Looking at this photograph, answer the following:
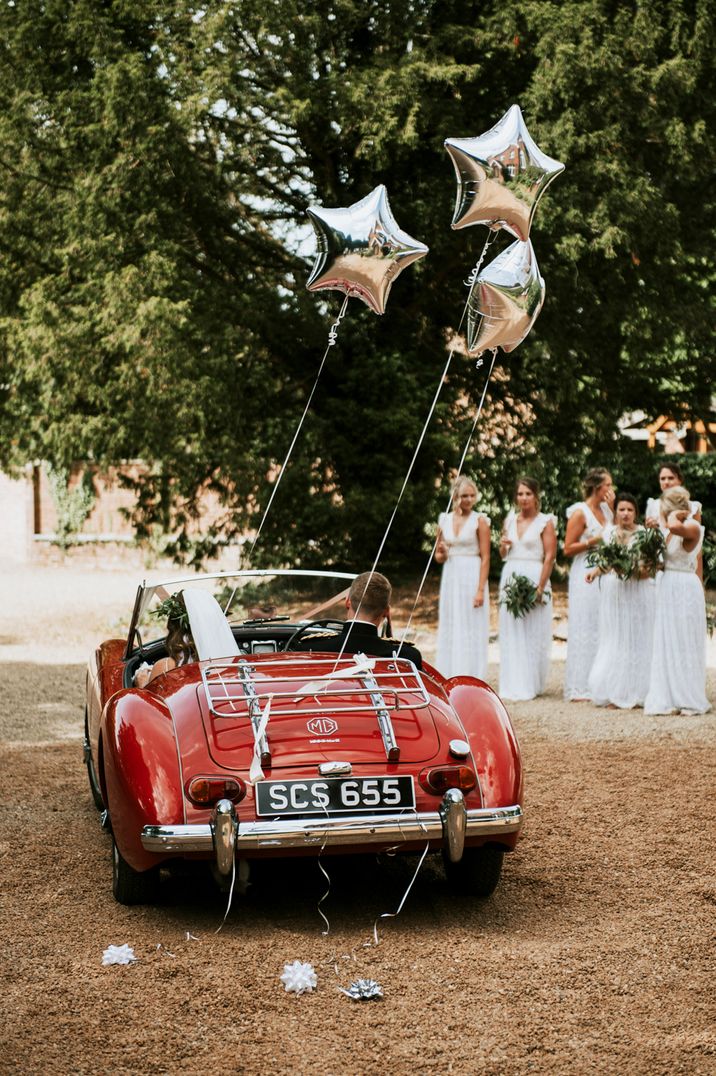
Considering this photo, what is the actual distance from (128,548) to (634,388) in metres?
12.0

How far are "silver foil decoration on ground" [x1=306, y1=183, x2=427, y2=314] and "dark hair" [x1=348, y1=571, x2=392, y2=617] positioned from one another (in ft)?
6.67

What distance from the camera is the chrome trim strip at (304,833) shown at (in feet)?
15.2

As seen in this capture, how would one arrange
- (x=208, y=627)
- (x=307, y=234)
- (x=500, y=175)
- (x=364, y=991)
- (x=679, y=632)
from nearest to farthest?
1. (x=364, y=991)
2. (x=208, y=627)
3. (x=500, y=175)
4. (x=679, y=632)
5. (x=307, y=234)

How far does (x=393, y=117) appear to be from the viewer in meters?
16.2

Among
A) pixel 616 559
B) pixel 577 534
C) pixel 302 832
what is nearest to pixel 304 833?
pixel 302 832

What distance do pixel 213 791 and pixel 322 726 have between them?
553 millimetres

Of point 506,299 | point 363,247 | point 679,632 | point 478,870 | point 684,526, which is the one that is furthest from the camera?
point 679,632

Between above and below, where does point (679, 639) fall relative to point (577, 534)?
below

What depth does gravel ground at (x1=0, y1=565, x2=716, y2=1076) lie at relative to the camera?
365 centimetres

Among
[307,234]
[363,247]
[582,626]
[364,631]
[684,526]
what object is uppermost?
[307,234]

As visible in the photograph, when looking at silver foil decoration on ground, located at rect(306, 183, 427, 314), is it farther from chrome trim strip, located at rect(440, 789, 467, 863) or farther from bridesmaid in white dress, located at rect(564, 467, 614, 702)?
bridesmaid in white dress, located at rect(564, 467, 614, 702)

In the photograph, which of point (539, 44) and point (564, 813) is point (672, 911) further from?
point (539, 44)

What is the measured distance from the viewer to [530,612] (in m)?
11.0

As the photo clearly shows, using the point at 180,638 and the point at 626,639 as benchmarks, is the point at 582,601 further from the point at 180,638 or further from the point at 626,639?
the point at 180,638
